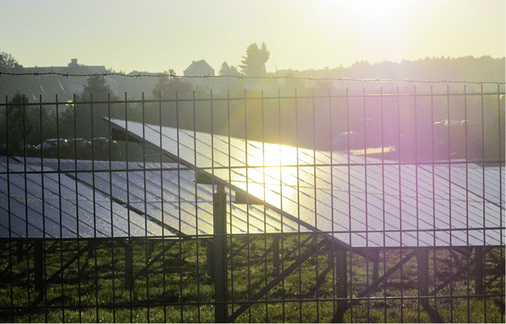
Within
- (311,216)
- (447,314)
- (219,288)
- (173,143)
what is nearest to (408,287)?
(447,314)

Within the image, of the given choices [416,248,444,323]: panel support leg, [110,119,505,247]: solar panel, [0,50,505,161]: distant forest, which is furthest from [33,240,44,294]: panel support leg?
[0,50,505,161]: distant forest

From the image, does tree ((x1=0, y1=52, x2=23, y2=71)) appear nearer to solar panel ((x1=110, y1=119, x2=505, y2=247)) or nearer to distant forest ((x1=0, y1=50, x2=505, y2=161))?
distant forest ((x1=0, y1=50, x2=505, y2=161))

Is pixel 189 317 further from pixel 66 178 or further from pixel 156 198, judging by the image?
pixel 66 178

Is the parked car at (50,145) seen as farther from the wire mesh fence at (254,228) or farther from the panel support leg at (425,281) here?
the panel support leg at (425,281)

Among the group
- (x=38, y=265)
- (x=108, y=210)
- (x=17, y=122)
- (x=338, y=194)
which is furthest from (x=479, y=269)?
(x=17, y=122)

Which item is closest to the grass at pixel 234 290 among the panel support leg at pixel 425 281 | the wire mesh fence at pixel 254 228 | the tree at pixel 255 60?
the wire mesh fence at pixel 254 228

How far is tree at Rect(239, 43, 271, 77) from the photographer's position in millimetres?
75875

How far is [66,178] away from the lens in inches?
647

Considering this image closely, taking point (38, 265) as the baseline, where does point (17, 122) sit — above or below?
above

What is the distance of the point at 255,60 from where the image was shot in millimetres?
76500

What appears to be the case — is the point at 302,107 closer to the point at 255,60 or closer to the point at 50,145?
the point at 50,145

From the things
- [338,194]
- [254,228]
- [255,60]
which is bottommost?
[254,228]

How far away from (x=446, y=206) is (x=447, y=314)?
2.45 meters

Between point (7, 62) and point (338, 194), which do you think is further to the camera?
point (7, 62)
